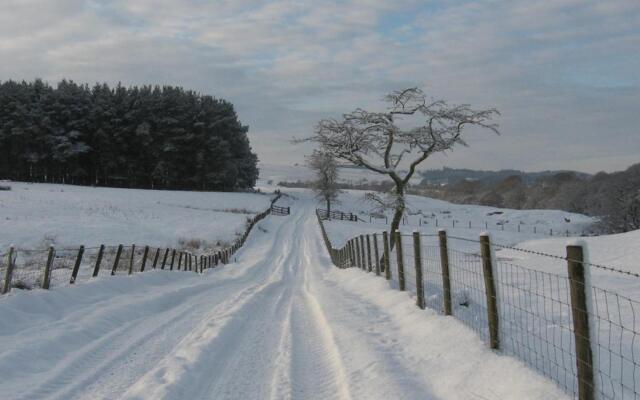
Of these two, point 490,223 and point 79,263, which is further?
point 490,223

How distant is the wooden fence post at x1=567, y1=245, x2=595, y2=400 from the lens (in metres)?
4.58

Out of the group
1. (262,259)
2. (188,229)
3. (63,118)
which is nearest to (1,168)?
(63,118)

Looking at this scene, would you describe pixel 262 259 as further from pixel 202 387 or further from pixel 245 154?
pixel 245 154

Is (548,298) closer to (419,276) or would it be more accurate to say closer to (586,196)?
(419,276)

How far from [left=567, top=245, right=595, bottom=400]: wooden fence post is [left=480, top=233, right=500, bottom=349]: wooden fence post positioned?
1.74 metres

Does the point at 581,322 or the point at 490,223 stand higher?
the point at 581,322

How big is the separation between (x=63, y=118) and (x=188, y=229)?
142 ft

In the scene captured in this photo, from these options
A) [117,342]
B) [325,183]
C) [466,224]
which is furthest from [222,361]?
[466,224]

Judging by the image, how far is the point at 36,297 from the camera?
34.1 ft

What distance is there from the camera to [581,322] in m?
4.68

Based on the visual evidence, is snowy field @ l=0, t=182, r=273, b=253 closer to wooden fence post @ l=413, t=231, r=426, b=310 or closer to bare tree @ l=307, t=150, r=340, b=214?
bare tree @ l=307, t=150, r=340, b=214

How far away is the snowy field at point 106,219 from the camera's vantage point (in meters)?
30.7

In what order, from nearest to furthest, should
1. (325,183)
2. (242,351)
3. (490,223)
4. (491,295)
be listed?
(491,295) < (242,351) < (325,183) < (490,223)

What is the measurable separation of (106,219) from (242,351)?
1377 inches
